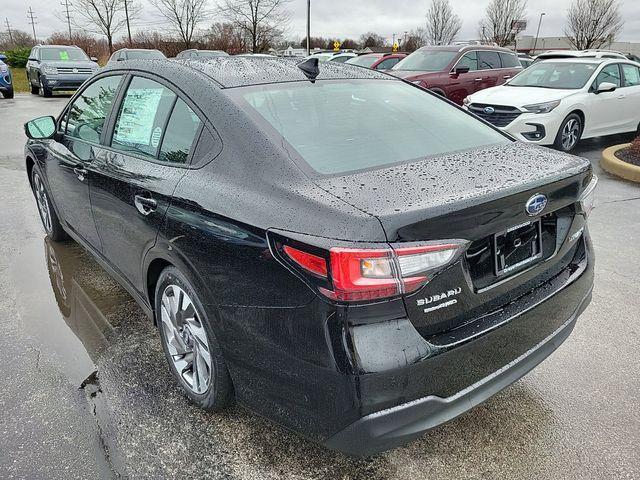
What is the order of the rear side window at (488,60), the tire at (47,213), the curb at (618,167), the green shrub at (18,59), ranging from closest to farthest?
the tire at (47,213)
the curb at (618,167)
the rear side window at (488,60)
the green shrub at (18,59)

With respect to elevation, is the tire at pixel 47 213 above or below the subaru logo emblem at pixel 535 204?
below

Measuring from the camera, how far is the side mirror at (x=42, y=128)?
393 cm

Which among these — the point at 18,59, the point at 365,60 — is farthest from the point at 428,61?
the point at 18,59

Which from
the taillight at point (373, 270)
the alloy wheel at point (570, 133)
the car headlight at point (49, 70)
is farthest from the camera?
the car headlight at point (49, 70)

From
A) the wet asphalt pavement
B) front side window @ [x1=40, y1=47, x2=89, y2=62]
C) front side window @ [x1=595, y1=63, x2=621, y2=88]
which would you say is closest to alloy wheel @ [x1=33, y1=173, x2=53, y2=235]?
the wet asphalt pavement

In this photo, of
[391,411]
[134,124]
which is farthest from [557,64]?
[391,411]

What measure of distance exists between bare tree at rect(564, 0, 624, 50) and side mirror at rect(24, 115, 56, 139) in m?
48.4

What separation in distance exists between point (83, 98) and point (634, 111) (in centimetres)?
981

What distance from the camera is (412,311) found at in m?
1.71

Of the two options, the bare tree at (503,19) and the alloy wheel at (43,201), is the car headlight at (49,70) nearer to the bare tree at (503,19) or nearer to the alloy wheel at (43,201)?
the alloy wheel at (43,201)

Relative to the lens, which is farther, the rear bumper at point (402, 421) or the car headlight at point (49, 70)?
the car headlight at point (49, 70)

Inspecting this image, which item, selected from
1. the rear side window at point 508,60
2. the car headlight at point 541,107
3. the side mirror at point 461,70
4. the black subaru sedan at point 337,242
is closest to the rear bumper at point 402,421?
the black subaru sedan at point 337,242

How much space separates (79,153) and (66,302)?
108 centimetres

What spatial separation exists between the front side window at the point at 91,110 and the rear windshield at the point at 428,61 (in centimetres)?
914
